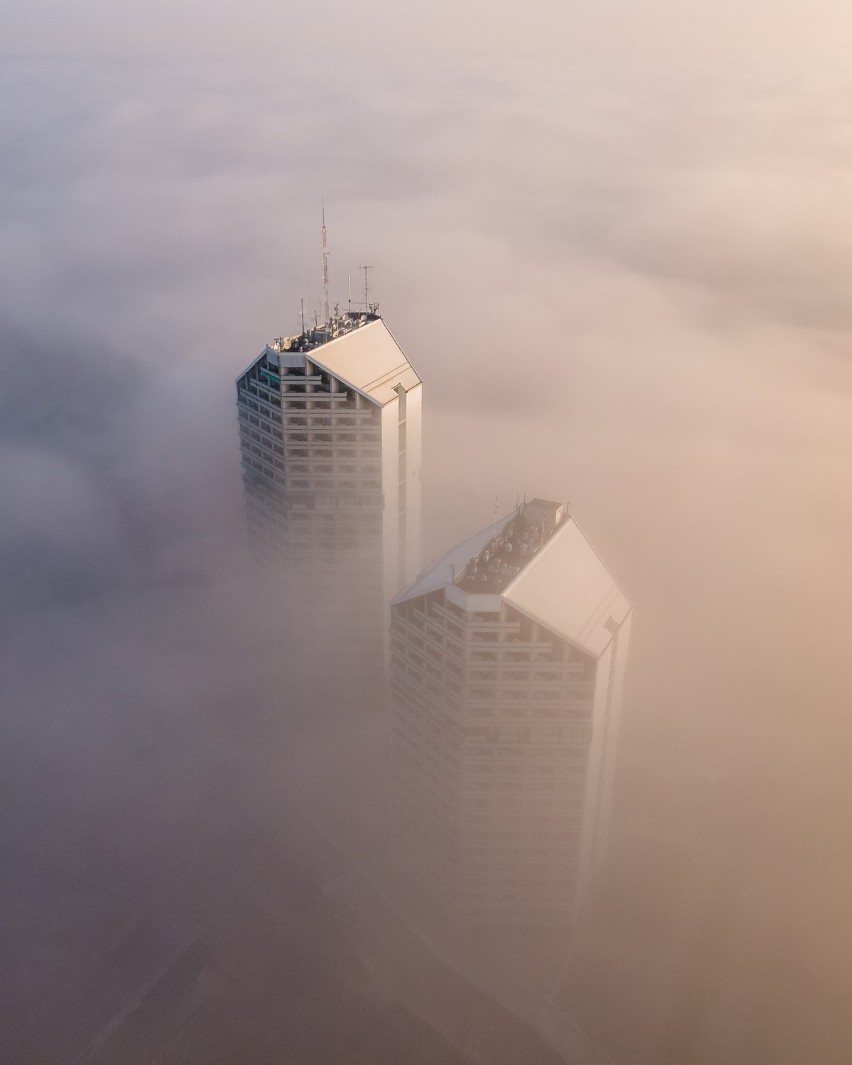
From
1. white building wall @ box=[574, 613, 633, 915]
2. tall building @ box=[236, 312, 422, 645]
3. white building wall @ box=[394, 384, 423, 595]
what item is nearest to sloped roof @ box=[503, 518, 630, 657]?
white building wall @ box=[574, 613, 633, 915]

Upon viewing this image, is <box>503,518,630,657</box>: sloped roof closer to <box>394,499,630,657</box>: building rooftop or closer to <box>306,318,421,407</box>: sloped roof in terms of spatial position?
<box>394,499,630,657</box>: building rooftop

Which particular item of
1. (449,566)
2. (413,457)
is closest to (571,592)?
(449,566)

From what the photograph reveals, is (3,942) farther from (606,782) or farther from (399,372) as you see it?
(399,372)

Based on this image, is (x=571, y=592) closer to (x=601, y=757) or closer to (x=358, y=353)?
(x=601, y=757)

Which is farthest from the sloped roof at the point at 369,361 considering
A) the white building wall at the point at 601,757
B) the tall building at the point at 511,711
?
the white building wall at the point at 601,757

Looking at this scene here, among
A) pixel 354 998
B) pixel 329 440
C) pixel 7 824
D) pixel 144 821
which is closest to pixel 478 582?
pixel 329 440

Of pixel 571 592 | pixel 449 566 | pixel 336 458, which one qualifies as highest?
pixel 449 566
